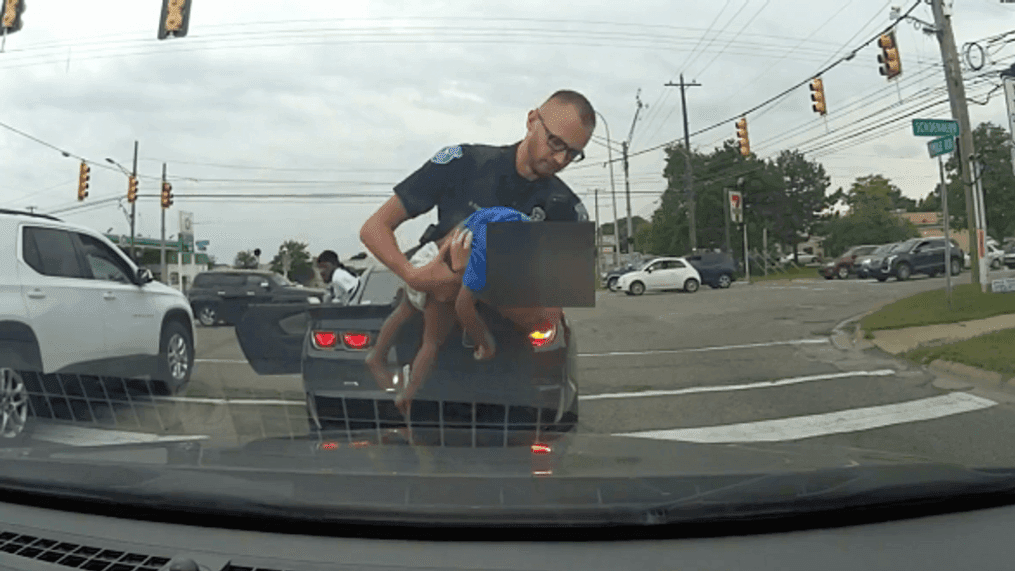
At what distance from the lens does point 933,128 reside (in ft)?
17.5

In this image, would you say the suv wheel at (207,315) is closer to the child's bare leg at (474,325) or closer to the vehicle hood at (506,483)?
the child's bare leg at (474,325)

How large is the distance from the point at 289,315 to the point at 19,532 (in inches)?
96.7

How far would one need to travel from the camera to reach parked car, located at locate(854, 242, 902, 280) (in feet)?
19.5

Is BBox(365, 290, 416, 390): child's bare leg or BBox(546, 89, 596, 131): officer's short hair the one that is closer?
BBox(546, 89, 596, 131): officer's short hair

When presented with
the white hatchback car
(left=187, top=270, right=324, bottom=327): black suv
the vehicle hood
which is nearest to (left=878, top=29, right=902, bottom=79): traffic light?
the white hatchback car

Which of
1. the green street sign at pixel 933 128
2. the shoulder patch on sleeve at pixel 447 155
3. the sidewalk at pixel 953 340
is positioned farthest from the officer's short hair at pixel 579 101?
the sidewalk at pixel 953 340

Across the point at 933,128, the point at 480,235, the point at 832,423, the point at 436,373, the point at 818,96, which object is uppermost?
the point at 818,96

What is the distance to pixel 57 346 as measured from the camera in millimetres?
5160

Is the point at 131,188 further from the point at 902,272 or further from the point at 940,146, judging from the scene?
the point at 902,272

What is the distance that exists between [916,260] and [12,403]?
7141 mm

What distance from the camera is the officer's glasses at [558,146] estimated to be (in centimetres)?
392

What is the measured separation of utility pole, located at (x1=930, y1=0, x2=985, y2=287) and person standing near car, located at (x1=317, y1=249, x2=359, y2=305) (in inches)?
176

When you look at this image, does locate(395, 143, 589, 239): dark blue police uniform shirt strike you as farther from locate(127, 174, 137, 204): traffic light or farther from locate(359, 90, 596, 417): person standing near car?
locate(127, 174, 137, 204): traffic light

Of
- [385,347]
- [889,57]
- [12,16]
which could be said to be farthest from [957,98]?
[12,16]
